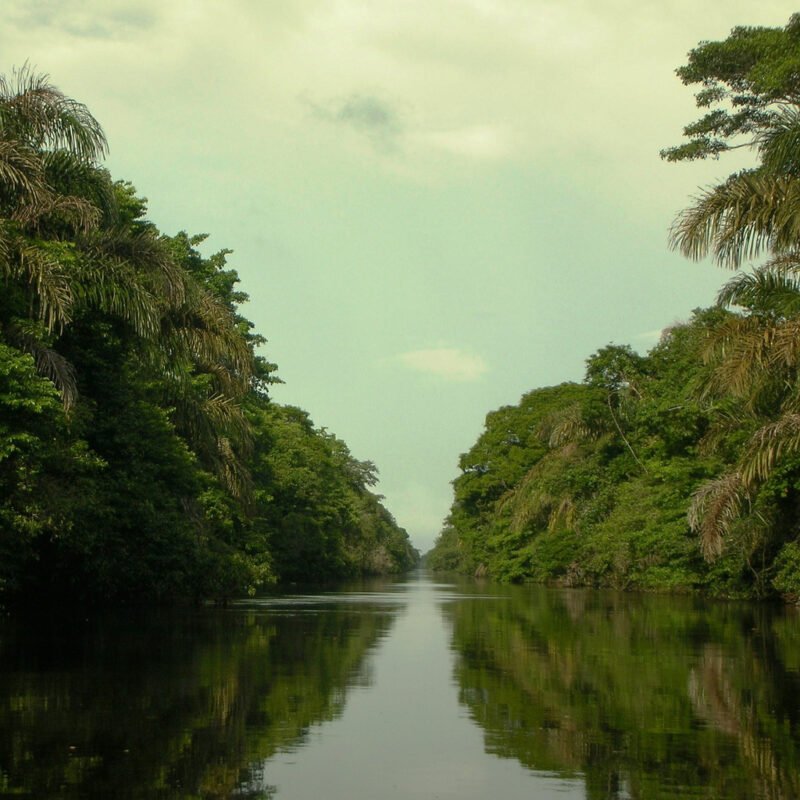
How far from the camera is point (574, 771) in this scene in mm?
7410

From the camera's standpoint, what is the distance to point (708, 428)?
137 ft

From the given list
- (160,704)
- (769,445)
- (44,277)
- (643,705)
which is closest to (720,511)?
(769,445)

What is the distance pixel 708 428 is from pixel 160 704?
34216 millimetres

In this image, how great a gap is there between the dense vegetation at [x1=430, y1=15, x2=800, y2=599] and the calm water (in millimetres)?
6796

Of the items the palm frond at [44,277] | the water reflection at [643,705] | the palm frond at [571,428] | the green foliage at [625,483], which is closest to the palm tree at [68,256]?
the palm frond at [44,277]

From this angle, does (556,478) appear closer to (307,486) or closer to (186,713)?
(307,486)

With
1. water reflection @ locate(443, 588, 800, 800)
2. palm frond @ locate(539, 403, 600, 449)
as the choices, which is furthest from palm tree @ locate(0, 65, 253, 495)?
palm frond @ locate(539, 403, 600, 449)

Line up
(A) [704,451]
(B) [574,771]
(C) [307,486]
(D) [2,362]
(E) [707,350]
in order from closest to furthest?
(B) [574,771] → (D) [2,362] → (E) [707,350] → (A) [704,451] → (C) [307,486]

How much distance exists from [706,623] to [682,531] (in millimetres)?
16806

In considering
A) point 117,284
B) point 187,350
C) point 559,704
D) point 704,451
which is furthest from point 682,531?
point 559,704

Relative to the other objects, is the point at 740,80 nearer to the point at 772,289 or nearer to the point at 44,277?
the point at 772,289

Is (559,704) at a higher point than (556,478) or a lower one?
lower

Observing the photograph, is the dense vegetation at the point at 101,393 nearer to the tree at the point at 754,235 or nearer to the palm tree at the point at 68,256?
the palm tree at the point at 68,256

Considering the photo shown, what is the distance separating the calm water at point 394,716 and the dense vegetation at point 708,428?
268 inches
